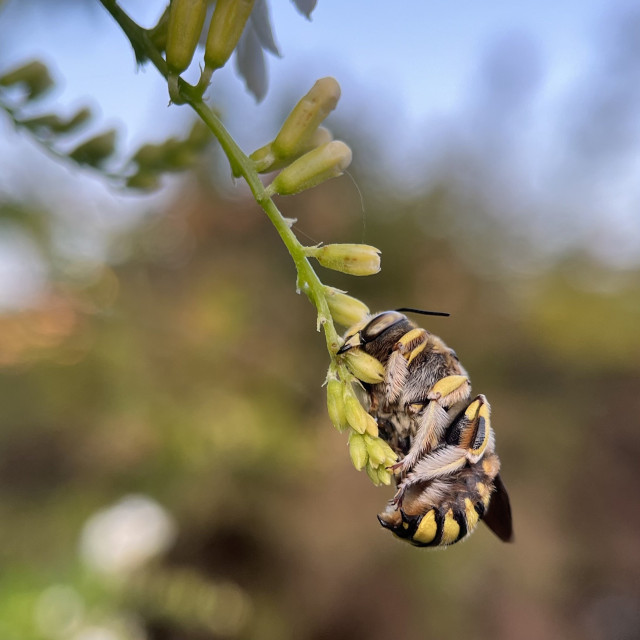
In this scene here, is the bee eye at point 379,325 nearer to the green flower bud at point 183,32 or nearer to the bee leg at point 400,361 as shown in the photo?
the bee leg at point 400,361

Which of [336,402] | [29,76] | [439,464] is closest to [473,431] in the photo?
[439,464]

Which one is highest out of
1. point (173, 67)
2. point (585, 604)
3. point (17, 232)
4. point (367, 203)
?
point (173, 67)

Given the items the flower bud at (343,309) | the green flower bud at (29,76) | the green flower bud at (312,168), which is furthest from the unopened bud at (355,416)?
the green flower bud at (29,76)

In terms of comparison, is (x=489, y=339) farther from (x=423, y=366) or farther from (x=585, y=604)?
(x=423, y=366)

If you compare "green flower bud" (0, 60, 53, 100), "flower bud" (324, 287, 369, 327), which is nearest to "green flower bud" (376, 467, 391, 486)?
"flower bud" (324, 287, 369, 327)

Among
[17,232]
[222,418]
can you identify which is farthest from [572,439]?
[17,232]

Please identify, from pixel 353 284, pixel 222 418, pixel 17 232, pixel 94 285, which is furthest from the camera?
pixel 353 284

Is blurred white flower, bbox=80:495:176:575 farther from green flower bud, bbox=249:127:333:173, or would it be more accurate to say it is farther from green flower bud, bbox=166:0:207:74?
green flower bud, bbox=166:0:207:74
